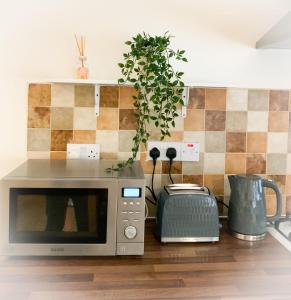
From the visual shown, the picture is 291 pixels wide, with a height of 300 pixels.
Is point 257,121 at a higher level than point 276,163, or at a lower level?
higher

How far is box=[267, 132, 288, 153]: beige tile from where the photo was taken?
4.95 ft

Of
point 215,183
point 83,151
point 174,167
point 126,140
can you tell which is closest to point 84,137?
point 83,151

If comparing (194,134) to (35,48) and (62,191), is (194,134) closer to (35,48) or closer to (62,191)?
(62,191)

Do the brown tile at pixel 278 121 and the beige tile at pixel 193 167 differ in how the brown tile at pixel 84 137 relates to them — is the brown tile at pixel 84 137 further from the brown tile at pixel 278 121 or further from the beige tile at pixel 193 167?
the brown tile at pixel 278 121

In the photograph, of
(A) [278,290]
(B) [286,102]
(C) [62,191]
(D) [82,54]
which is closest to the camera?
(A) [278,290]

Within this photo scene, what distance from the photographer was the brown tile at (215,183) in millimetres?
1509

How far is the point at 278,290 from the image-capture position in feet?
3.11

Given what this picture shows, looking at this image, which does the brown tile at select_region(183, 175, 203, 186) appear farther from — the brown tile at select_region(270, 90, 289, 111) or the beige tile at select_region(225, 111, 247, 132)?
the brown tile at select_region(270, 90, 289, 111)

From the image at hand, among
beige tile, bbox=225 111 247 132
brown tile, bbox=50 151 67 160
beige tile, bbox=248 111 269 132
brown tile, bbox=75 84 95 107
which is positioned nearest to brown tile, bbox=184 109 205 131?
beige tile, bbox=225 111 247 132

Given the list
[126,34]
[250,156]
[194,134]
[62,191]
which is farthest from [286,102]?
[62,191]

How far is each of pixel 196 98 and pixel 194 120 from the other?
0.10 m

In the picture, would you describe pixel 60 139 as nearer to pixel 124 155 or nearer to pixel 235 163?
pixel 124 155

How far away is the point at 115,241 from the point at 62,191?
9.8 inches

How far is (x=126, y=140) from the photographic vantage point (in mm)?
1468
